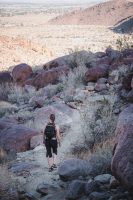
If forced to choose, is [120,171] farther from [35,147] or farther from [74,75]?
[74,75]

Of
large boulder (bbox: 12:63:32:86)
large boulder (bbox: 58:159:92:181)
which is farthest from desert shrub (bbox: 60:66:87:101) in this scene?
large boulder (bbox: 58:159:92:181)

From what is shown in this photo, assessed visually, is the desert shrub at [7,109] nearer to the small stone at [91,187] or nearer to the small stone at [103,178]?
the small stone at [103,178]

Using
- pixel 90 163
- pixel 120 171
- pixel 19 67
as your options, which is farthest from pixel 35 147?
pixel 19 67

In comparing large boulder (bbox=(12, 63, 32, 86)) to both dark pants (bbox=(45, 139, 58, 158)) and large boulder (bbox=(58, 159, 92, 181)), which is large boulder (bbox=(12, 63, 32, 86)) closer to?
dark pants (bbox=(45, 139, 58, 158))

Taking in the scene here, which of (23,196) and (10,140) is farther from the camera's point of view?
(10,140)

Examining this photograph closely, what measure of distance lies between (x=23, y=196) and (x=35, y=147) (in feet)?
12.4

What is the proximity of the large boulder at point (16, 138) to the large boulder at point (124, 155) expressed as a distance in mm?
5224

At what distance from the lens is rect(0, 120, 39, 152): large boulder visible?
11.9m

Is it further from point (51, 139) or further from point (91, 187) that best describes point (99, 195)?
point (51, 139)

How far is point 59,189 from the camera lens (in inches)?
323

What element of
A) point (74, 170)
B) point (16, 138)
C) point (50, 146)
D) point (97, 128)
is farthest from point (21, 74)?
point (74, 170)

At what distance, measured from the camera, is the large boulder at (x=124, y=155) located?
638cm

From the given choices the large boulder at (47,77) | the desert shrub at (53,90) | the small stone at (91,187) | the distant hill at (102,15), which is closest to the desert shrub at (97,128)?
the small stone at (91,187)

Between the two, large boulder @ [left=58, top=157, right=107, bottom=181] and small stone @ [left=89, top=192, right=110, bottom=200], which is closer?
small stone @ [left=89, top=192, right=110, bottom=200]
